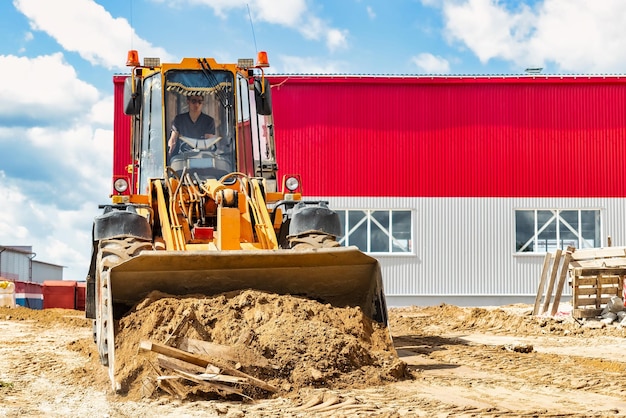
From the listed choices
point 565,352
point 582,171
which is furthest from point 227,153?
point 582,171

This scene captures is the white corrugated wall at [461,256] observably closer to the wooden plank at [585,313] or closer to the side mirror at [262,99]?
the wooden plank at [585,313]

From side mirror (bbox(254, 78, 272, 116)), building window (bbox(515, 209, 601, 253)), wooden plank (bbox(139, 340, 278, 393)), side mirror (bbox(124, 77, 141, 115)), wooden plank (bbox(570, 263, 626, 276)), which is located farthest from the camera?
building window (bbox(515, 209, 601, 253))

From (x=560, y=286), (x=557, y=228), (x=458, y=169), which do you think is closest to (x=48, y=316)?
(x=560, y=286)

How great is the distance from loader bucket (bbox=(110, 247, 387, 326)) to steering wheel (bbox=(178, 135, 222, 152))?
7.53 feet

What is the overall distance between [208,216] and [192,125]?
1253 mm

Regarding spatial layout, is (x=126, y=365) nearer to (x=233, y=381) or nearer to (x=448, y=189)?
(x=233, y=381)

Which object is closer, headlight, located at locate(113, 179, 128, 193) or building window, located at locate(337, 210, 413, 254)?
headlight, located at locate(113, 179, 128, 193)

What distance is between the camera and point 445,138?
82.7ft

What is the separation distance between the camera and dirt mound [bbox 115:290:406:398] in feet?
24.2

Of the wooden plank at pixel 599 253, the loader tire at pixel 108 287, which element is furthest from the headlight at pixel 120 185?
the wooden plank at pixel 599 253

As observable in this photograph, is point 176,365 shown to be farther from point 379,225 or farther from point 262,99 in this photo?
point 379,225

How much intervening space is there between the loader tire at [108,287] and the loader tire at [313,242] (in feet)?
5.46

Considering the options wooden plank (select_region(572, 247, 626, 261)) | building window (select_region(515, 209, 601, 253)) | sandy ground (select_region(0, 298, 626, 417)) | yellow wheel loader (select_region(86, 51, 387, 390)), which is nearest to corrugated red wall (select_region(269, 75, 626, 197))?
building window (select_region(515, 209, 601, 253))

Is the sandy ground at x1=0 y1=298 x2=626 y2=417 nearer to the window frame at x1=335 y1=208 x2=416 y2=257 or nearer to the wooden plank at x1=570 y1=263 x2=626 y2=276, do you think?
the wooden plank at x1=570 y1=263 x2=626 y2=276
